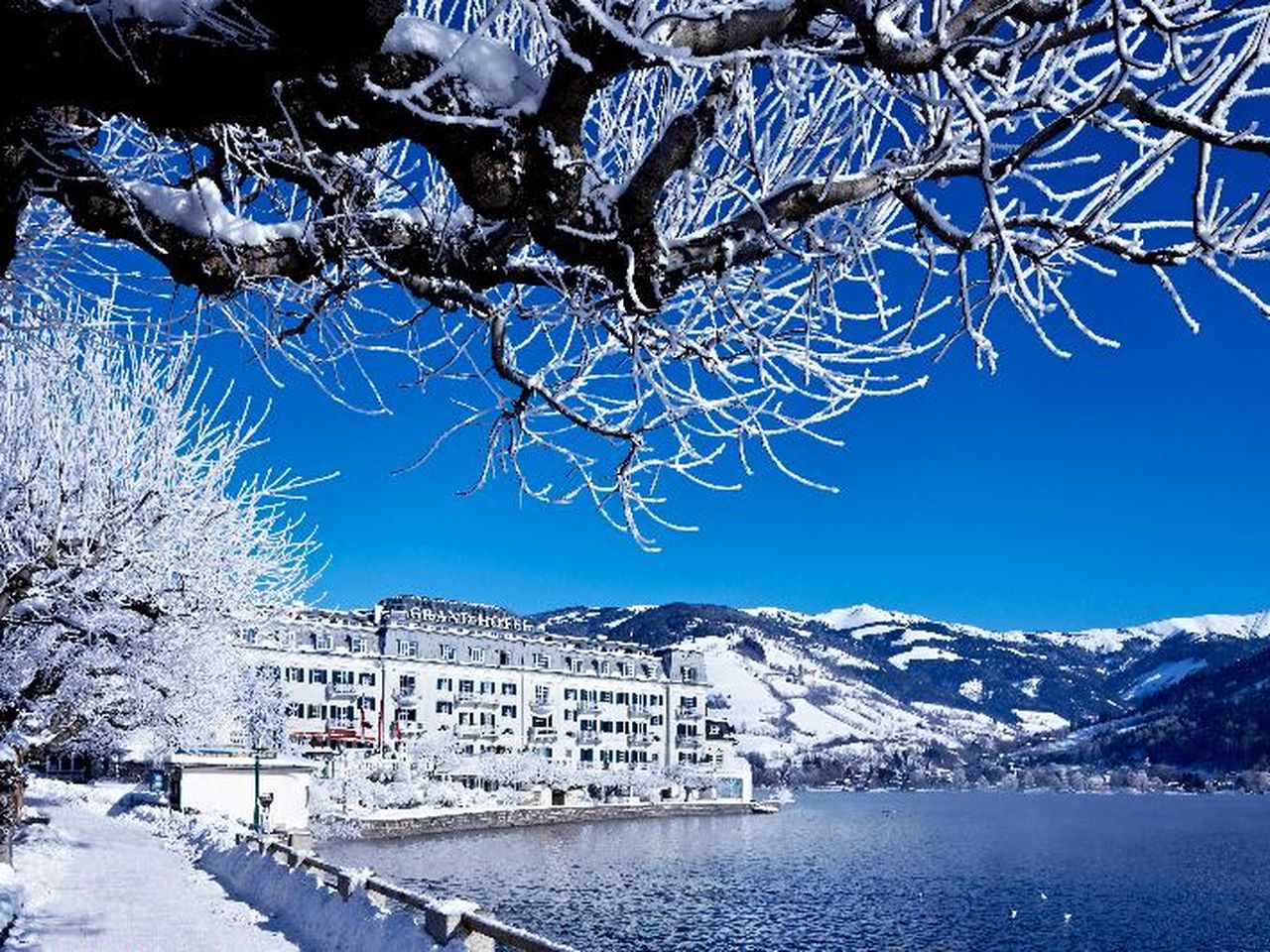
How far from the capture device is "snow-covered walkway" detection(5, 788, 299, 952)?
1712cm

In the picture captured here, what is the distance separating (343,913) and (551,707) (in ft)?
306

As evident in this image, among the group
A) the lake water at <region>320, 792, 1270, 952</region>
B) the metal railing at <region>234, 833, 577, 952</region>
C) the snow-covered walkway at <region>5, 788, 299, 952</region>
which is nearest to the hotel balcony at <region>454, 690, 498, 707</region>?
the lake water at <region>320, 792, 1270, 952</region>

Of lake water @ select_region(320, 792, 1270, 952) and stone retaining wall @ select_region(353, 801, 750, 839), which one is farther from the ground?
stone retaining wall @ select_region(353, 801, 750, 839)

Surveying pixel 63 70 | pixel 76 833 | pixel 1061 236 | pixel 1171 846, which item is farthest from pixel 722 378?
pixel 1171 846

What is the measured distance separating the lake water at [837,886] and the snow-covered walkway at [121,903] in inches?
573

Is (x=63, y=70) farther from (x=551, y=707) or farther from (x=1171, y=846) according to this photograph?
(x=551, y=707)

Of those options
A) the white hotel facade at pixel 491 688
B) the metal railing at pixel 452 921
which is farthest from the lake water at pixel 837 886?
the metal railing at pixel 452 921

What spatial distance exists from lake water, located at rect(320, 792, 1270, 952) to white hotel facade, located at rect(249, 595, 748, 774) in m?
16.8

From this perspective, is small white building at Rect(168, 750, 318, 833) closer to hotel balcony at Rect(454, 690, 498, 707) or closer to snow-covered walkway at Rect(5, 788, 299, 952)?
snow-covered walkway at Rect(5, 788, 299, 952)

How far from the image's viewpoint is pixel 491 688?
347 ft

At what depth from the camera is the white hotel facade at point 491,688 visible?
9275 centimetres

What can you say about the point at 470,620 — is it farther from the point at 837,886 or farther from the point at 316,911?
the point at 316,911

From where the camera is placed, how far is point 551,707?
110 meters

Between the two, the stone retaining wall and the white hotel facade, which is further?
the white hotel facade
